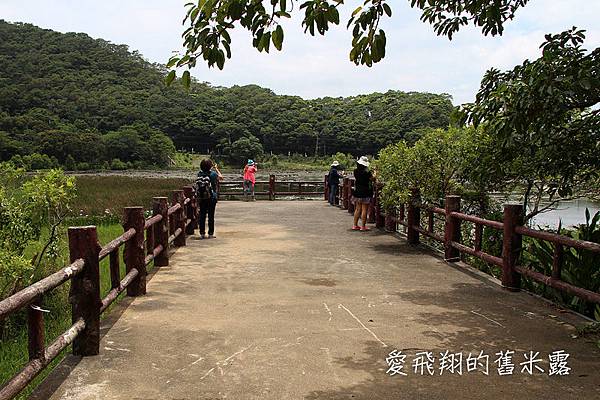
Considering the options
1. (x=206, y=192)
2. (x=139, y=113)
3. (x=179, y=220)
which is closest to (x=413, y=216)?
(x=206, y=192)

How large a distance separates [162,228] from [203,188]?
2781 mm

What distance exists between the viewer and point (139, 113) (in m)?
73.6

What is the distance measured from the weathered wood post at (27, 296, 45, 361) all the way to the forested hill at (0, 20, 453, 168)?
47.7 metres

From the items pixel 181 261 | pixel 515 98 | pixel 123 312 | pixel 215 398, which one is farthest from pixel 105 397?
pixel 181 261

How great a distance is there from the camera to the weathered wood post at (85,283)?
12.3 ft

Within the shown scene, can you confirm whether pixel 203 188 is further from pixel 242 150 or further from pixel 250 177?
pixel 242 150

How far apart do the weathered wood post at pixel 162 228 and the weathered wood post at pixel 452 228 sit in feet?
11.4

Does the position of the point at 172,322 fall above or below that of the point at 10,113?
below

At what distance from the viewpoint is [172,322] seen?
470 cm

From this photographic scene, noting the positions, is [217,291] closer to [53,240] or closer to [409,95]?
[53,240]

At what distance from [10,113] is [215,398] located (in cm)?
7106

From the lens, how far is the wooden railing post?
5.26 meters

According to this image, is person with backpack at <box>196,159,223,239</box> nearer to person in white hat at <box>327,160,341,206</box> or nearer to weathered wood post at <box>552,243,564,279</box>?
weathered wood post at <box>552,243,564,279</box>

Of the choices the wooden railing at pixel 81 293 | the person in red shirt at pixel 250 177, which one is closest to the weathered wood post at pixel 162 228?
Result: the wooden railing at pixel 81 293
